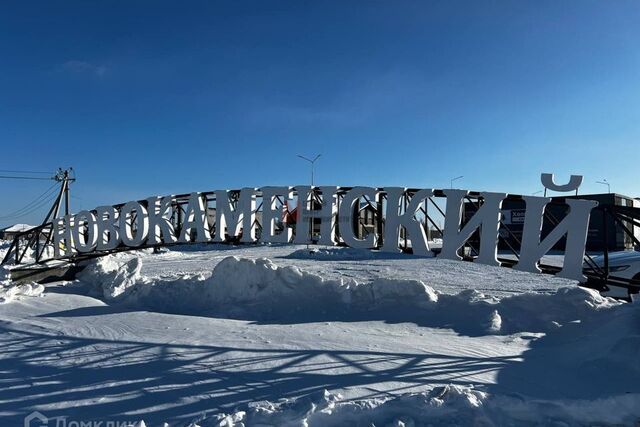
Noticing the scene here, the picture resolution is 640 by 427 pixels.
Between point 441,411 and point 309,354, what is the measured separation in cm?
270

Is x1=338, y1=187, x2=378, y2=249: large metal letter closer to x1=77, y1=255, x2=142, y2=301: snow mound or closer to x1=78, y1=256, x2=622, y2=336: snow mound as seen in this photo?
x1=78, y1=256, x2=622, y2=336: snow mound

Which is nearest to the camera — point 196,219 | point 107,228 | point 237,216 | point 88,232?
point 237,216

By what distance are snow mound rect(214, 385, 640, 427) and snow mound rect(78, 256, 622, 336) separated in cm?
364

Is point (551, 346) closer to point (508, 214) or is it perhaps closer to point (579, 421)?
point (579, 421)

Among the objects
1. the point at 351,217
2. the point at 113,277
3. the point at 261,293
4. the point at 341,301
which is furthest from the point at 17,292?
the point at 351,217

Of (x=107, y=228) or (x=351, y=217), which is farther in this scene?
(x=107, y=228)

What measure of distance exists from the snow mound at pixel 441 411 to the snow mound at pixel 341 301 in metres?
3.64

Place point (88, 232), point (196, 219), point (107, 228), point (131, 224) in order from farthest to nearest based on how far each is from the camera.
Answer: point (88, 232) < point (107, 228) < point (131, 224) < point (196, 219)

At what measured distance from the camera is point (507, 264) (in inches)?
406

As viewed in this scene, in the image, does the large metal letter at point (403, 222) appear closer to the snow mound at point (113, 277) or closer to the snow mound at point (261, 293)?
the snow mound at point (261, 293)

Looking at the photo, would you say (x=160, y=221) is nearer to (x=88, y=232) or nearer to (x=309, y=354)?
(x=88, y=232)

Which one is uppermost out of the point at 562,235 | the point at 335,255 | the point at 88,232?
the point at 562,235

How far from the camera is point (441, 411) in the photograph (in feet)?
15.7

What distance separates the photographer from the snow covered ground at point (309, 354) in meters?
4.97
